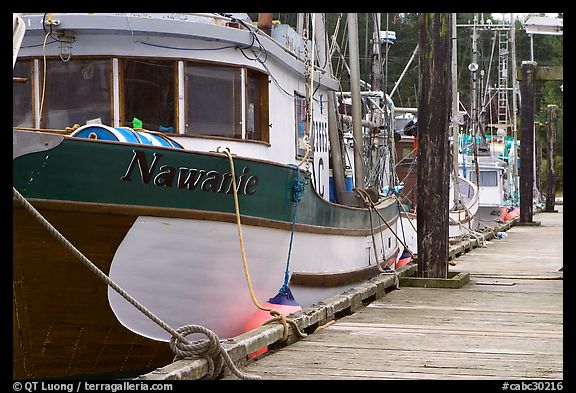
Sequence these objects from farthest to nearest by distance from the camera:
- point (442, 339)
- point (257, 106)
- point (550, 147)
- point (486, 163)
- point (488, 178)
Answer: point (550, 147)
point (486, 163)
point (488, 178)
point (257, 106)
point (442, 339)

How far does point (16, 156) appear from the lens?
6422mm

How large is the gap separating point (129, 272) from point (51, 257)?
62cm

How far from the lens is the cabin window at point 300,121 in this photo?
10781 millimetres

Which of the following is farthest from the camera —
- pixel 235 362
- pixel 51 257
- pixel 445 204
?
pixel 445 204

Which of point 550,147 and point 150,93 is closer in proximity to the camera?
point 150,93

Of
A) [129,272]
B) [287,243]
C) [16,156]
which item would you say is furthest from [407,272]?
[16,156]

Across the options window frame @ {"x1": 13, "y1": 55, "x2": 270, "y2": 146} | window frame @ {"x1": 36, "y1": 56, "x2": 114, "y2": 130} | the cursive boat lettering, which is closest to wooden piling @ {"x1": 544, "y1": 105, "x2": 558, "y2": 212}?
window frame @ {"x1": 13, "y1": 55, "x2": 270, "y2": 146}

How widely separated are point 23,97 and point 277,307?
321 centimetres

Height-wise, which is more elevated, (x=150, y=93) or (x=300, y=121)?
(x=150, y=93)

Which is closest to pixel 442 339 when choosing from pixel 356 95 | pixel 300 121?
pixel 300 121

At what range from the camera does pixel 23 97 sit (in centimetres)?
895

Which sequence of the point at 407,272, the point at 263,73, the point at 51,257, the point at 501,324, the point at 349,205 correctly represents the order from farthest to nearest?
the point at 349,205 → the point at 407,272 → the point at 263,73 → the point at 501,324 → the point at 51,257

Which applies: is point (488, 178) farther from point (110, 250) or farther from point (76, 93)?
point (110, 250)
